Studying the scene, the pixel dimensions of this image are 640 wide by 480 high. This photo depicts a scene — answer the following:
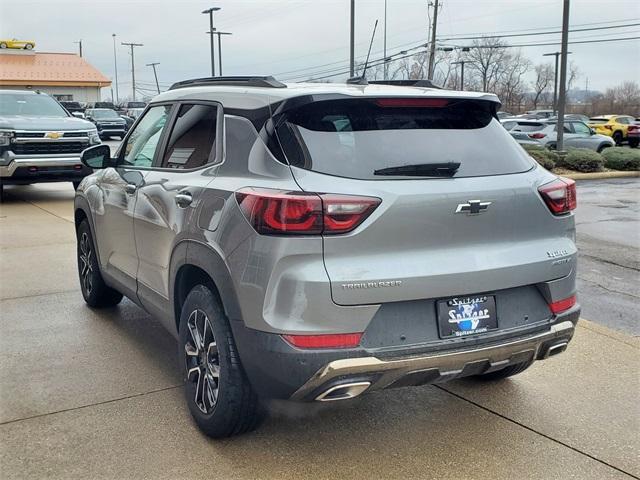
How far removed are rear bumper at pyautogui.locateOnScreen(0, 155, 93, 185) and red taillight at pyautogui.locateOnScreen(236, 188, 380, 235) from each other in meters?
10.0

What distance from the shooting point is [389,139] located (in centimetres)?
325

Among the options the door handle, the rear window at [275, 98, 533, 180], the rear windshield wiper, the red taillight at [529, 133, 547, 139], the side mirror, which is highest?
the rear window at [275, 98, 533, 180]

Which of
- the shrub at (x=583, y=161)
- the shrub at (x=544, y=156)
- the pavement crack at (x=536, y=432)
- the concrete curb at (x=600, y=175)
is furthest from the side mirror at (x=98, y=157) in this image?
the shrub at (x=583, y=161)

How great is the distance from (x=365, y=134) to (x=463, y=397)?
1.80 meters

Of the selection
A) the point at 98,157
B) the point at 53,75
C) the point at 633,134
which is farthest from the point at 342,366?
the point at 53,75

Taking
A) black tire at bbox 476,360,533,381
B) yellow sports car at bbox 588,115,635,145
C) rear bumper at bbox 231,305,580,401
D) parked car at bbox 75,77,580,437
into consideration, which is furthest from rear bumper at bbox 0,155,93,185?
yellow sports car at bbox 588,115,635,145

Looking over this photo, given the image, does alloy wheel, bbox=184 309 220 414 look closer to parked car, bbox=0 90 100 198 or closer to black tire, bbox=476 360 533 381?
black tire, bbox=476 360 533 381

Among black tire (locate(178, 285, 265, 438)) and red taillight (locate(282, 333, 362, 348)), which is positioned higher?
red taillight (locate(282, 333, 362, 348))

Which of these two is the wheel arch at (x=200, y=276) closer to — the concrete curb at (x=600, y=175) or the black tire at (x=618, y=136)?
the concrete curb at (x=600, y=175)

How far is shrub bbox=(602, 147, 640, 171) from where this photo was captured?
69.4 ft

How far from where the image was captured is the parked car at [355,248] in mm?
2939

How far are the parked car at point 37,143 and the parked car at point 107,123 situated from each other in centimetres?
2131

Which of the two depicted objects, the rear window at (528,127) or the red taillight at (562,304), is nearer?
the red taillight at (562,304)

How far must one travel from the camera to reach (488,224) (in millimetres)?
3227
